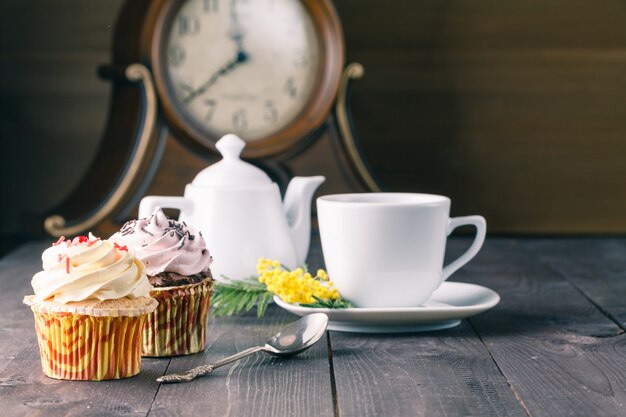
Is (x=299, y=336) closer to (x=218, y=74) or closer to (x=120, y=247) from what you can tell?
(x=120, y=247)

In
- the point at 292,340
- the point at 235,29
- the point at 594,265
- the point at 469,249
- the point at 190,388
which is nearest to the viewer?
the point at 190,388

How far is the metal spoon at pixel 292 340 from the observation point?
33.8 inches

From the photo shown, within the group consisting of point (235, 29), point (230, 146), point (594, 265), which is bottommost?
point (594, 265)

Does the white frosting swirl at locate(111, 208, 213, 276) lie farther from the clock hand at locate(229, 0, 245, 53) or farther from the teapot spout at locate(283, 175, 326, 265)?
the clock hand at locate(229, 0, 245, 53)

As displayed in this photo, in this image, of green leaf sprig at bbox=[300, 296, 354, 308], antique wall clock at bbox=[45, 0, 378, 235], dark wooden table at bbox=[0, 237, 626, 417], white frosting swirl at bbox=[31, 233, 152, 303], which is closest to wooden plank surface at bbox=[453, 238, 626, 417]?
dark wooden table at bbox=[0, 237, 626, 417]

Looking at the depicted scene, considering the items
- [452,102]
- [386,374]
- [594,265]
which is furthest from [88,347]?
[452,102]

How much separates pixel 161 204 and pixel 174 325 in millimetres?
225

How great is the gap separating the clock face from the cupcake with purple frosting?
85 cm

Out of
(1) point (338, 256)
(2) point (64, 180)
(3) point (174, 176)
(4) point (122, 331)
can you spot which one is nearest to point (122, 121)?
(3) point (174, 176)

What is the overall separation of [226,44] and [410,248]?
94 cm

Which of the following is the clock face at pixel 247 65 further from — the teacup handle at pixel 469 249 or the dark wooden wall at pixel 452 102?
the teacup handle at pixel 469 249

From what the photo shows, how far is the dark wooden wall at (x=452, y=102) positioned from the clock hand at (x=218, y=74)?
36cm

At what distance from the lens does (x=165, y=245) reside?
0.95 meters

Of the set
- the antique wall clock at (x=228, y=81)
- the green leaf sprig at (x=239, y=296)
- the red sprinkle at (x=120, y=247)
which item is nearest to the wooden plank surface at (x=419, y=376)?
the green leaf sprig at (x=239, y=296)
